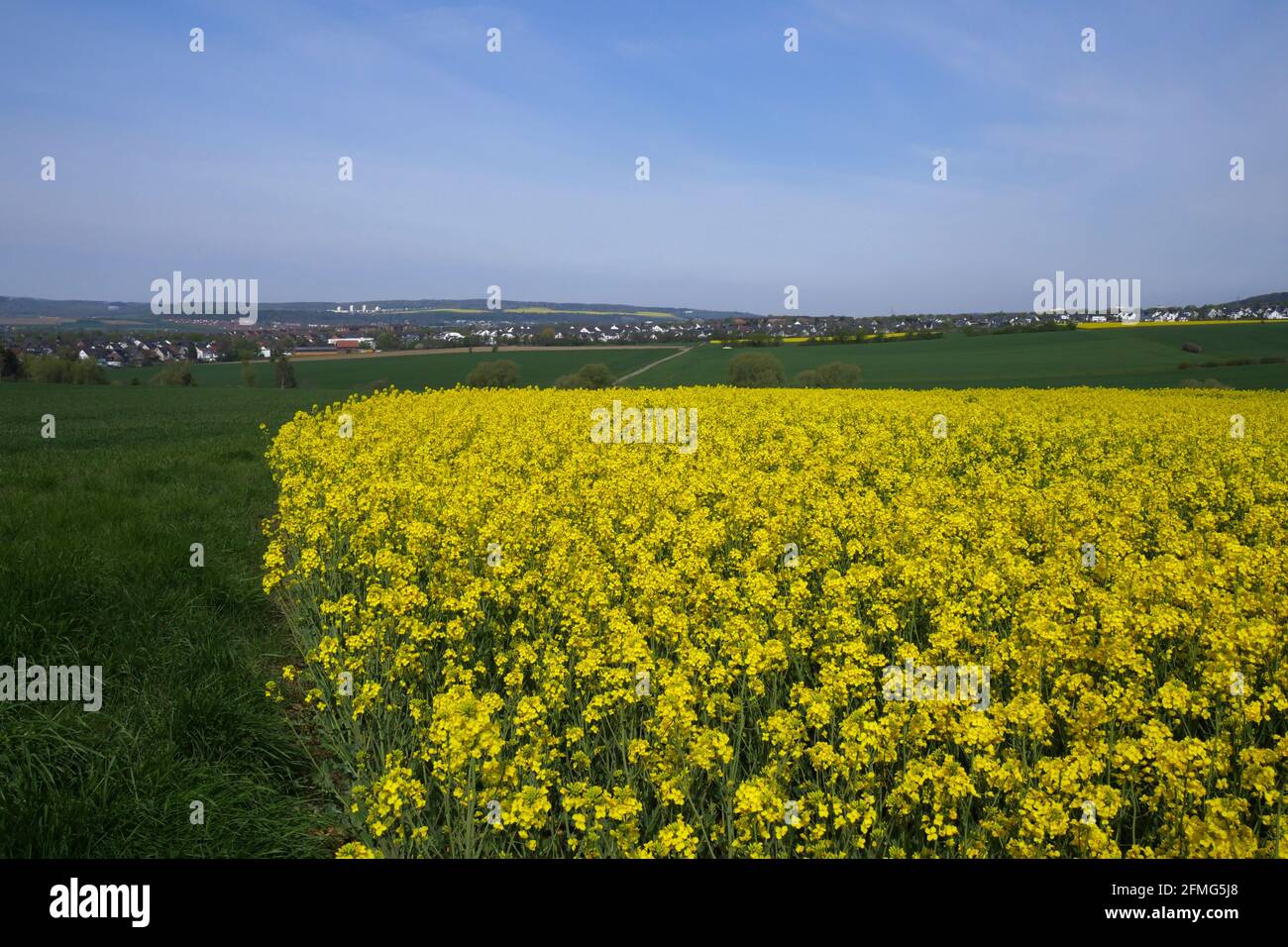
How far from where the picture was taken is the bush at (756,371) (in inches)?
1740

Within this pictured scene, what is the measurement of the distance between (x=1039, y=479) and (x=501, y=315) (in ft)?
496

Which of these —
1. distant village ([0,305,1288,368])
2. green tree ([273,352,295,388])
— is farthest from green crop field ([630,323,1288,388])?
green tree ([273,352,295,388])

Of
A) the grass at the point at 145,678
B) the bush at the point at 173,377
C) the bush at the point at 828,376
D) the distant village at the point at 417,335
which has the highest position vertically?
the distant village at the point at 417,335

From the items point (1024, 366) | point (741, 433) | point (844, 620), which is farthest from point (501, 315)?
point (844, 620)

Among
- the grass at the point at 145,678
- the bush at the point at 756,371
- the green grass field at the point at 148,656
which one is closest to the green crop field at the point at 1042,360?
the bush at the point at 756,371

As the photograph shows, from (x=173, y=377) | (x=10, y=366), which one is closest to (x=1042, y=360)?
(x=173, y=377)

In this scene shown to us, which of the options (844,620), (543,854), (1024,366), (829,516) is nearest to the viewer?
(543,854)

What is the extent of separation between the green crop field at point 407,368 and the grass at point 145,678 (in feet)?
138

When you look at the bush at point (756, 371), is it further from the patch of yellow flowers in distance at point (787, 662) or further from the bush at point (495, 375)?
the patch of yellow flowers in distance at point (787, 662)

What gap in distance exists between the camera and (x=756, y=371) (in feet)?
146

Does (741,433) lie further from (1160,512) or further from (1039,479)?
(1160,512)

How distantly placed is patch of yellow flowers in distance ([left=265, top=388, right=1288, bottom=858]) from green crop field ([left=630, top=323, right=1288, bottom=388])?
107 feet

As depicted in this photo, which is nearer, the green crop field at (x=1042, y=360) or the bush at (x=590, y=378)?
the bush at (x=590, y=378)
